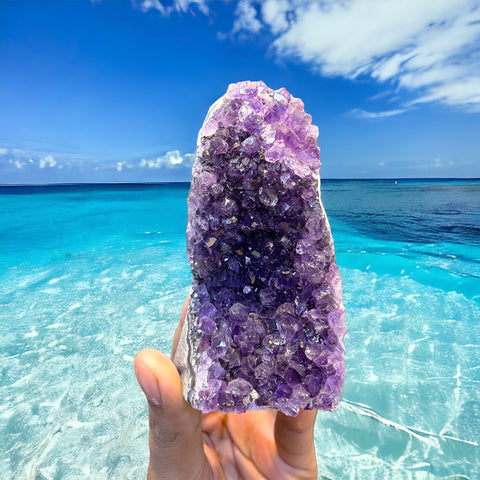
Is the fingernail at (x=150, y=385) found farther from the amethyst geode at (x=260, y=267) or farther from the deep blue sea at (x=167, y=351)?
the deep blue sea at (x=167, y=351)

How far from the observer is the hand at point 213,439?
1.58 meters

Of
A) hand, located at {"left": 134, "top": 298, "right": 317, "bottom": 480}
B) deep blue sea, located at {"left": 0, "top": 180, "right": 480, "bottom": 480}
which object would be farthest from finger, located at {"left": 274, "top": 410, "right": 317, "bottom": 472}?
deep blue sea, located at {"left": 0, "top": 180, "right": 480, "bottom": 480}

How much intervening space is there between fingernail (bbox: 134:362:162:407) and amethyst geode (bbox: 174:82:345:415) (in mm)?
129

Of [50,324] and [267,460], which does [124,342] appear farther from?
[267,460]

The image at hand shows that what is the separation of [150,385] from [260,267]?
70 centimetres

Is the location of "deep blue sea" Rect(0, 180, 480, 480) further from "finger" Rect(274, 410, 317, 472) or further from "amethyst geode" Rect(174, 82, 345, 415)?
"amethyst geode" Rect(174, 82, 345, 415)

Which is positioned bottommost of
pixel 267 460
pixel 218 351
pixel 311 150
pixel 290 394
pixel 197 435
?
pixel 267 460

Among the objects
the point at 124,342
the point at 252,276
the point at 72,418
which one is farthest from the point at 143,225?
the point at 252,276

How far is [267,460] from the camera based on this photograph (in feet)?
6.77

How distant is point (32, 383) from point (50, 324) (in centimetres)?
159

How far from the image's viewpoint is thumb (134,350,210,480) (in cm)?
155

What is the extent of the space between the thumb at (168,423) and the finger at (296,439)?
45cm

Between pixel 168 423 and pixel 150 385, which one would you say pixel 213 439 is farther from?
pixel 150 385

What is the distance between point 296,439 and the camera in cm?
193
